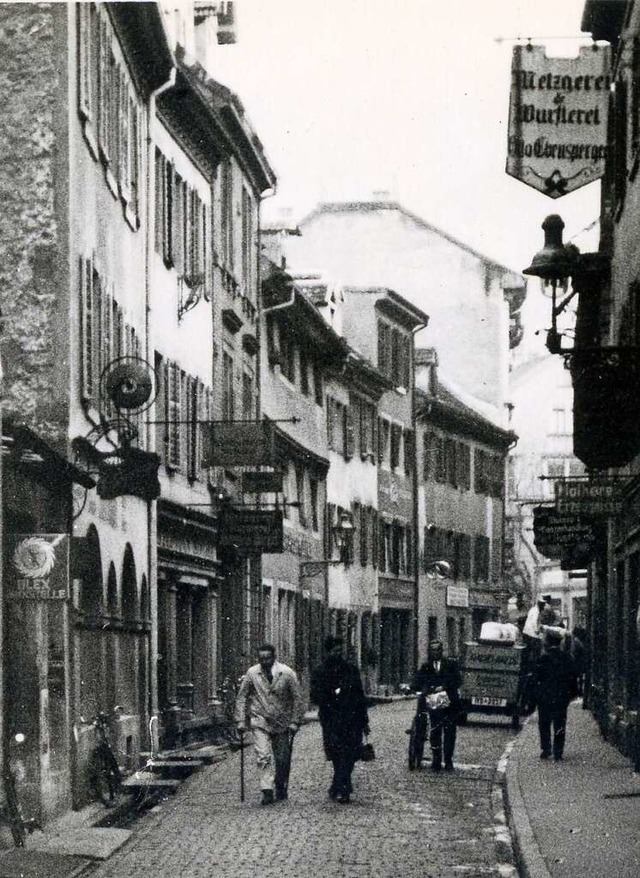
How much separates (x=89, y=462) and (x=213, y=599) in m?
13.4

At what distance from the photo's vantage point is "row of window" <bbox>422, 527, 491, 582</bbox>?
6384 cm

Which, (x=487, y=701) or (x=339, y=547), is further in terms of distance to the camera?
(x=339, y=547)

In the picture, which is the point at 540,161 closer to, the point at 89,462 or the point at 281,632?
the point at 89,462

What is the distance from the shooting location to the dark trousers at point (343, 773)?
2002cm

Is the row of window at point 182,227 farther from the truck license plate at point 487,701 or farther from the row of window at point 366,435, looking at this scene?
the row of window at point 366,435

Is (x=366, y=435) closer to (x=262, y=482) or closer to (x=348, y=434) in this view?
(x=348, y=434)

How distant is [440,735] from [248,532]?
8.31 metres

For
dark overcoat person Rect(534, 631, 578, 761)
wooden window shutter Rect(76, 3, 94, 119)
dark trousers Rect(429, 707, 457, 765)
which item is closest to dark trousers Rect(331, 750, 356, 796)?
dark trousers Rect(429, 707, 457, 765)

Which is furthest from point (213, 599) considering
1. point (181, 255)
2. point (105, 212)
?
point (105, 212)

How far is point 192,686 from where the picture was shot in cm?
3064

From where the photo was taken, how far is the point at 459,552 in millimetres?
67812

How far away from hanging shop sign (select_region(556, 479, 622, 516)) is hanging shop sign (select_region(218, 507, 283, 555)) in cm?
839

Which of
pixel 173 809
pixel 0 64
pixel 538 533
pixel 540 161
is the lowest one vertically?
pixel 173 809

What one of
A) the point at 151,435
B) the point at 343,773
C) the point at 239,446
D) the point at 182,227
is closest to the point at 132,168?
the point at 151,435
